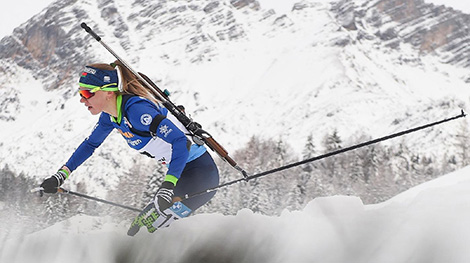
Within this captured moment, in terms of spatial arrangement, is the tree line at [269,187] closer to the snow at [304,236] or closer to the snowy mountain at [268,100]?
the snow at [304,236]

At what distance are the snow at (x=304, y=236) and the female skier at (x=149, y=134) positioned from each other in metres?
0.29

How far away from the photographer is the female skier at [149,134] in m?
4.71

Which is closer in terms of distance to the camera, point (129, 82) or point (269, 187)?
point (129, 82)

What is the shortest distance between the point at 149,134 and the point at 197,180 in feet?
3.00

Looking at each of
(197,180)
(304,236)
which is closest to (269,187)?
(197,180)

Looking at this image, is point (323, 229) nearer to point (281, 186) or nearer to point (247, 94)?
point (281, 186)

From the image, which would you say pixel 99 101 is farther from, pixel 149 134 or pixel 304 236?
pixel 304 236

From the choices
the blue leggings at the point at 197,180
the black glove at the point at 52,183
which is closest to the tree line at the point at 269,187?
the black glove at the point at 52,183

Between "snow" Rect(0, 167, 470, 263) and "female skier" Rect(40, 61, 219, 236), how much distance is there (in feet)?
0.97

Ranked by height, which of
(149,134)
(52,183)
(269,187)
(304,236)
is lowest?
(269,187)

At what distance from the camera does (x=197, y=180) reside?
557 centimetres

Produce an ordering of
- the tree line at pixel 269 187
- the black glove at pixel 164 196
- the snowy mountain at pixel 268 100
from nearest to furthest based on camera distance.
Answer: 1. the black glove at pixel 164 196
2. the tree line at pixel 269 187
3. the snowy mountain at pixel 268 100

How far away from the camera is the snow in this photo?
9.43ft

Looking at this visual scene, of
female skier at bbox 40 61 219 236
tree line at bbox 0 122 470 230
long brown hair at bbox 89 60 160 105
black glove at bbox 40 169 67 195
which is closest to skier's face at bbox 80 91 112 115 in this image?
female skier at bbox 40 61 219 236
